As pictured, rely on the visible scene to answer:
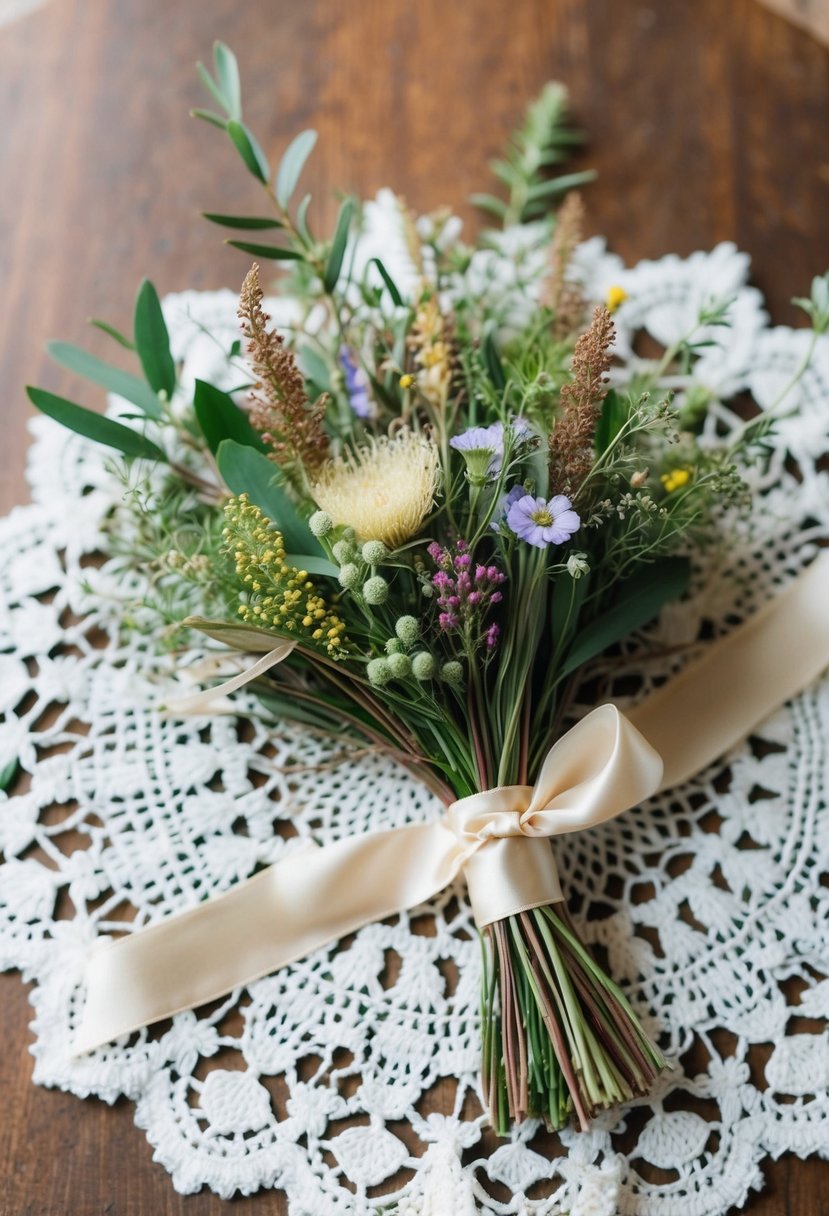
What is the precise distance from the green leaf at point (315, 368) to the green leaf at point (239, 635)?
354 millimetres

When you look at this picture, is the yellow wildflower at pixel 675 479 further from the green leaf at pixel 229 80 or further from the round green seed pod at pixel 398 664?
the green leaf at pixel 229 80

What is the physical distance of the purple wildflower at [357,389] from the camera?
1.18 meters

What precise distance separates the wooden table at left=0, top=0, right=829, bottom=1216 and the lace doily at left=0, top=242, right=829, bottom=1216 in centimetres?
26

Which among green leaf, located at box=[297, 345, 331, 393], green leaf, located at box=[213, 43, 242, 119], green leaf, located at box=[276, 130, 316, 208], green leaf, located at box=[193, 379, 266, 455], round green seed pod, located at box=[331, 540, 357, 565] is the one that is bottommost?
round green seed pod, located at box=[331, 540, 357, 565]

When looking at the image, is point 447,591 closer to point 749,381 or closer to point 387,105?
point 749,381

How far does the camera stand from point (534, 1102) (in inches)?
41.9

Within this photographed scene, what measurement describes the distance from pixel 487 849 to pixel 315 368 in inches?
23.9

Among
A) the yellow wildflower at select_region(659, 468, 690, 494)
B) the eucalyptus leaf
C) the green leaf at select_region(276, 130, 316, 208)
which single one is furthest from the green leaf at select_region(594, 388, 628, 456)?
the eucalyptus leaf

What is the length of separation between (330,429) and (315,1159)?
808 mm

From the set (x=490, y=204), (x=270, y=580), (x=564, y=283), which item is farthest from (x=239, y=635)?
(x=490, y=204)

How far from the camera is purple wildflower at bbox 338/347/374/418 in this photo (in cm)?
118

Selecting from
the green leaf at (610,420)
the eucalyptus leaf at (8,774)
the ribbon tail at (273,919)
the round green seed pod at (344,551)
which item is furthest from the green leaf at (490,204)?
the eucalyptus leaf at (8,774)

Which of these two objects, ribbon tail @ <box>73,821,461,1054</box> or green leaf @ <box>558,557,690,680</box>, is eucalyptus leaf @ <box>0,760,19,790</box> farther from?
green leaf @ <box>558,557,690,680</box>

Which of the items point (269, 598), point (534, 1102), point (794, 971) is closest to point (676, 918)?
point (794, 971)
